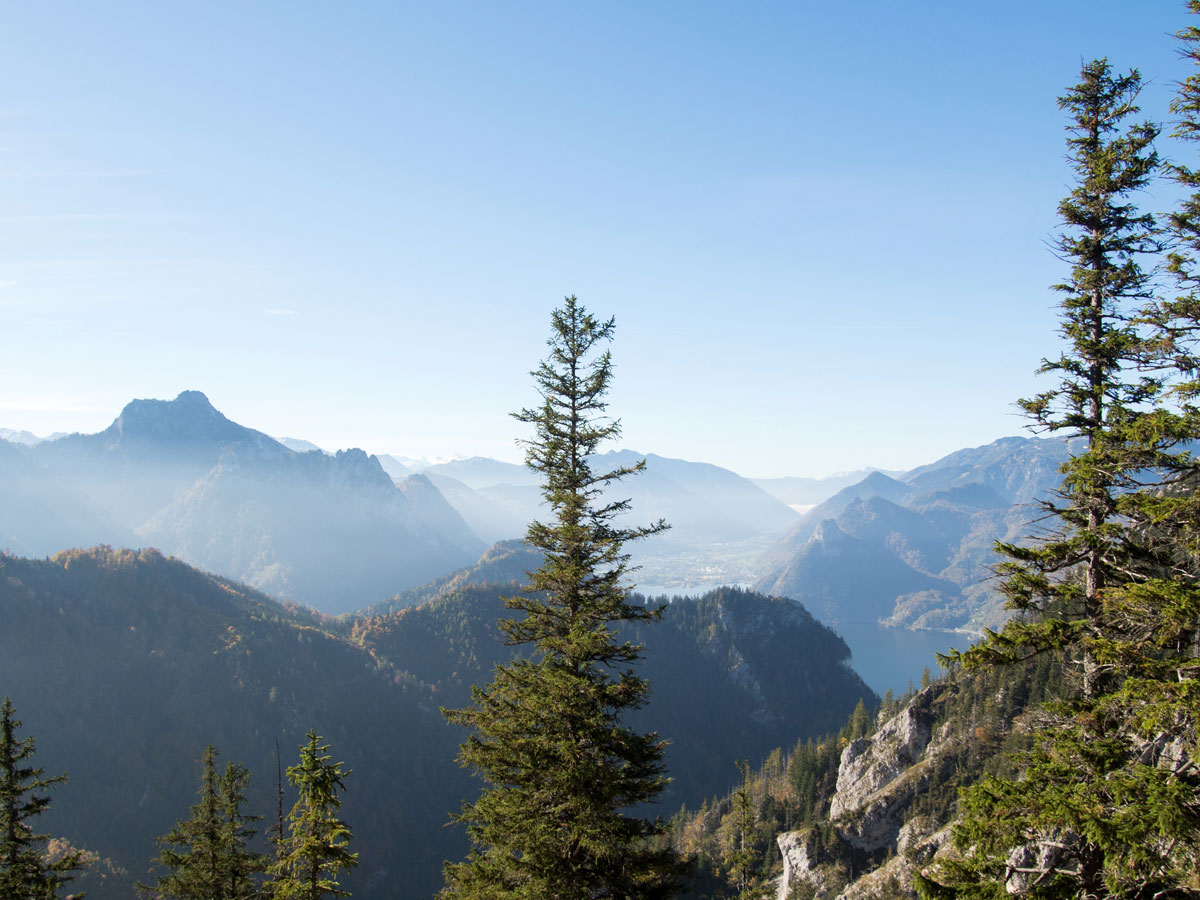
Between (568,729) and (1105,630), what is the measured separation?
11319 millimetres

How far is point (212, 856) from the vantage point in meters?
22.4

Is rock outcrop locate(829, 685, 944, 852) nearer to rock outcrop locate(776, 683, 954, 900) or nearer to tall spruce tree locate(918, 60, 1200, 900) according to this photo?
rock outcrop locate(776, 683, 954, 900)

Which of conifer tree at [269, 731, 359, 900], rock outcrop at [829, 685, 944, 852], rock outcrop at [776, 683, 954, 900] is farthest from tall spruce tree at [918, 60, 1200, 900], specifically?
rock outcrop at [829, 685, 944, 852]

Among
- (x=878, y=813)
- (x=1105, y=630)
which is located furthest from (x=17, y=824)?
(x=878, y=813)

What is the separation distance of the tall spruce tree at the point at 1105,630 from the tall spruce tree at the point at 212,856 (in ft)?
88.1

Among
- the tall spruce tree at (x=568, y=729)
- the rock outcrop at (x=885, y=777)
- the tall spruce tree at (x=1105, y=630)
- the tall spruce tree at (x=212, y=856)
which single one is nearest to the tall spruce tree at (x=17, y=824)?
the tall spruce tree at (x=212, y=856)

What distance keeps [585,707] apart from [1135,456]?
12423 mm

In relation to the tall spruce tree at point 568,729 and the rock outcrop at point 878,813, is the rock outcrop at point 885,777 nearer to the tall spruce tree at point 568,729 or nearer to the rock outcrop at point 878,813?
the rock outcrop at point 878,813

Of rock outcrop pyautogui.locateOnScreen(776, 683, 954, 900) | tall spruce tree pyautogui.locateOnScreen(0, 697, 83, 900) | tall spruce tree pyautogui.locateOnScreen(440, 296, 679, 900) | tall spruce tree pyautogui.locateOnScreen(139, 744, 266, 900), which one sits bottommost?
rock outcrop pyautogui.locateOnScreen(776, 683, 954, 900)

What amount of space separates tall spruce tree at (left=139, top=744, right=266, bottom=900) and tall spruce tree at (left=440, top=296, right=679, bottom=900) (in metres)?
14.2

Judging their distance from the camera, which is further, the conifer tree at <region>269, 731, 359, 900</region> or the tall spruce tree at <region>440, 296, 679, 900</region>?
the conifer tree at <region>269, 731, 359, 900</region>

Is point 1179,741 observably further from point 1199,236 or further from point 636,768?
point 636,768

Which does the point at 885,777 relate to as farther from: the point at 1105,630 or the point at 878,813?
the point at 1105,630

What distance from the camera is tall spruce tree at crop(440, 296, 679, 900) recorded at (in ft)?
42.6
